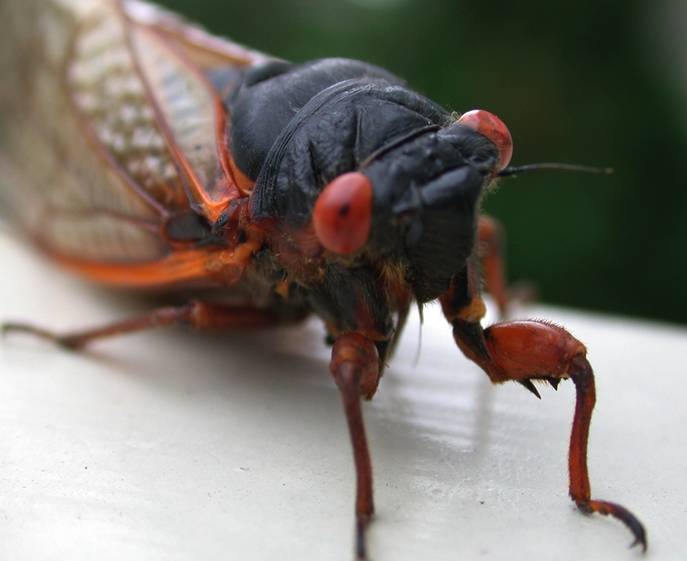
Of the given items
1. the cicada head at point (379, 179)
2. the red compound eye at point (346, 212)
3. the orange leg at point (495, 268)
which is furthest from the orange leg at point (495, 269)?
the red compound eye at point (346, 212)

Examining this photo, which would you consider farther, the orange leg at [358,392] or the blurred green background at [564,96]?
the blurred green background at [564,96]

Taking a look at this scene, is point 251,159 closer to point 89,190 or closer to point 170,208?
point 170,208

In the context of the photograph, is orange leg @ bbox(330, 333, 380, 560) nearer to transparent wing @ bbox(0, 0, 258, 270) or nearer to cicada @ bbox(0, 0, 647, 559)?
cicada @ bbox(0, 0, 647, 559)

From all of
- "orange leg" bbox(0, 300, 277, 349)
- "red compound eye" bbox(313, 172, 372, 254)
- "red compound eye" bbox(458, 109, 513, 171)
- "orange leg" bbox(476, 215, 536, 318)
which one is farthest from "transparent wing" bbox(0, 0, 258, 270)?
"orange leg" bbox(476, 215, 536, 318)

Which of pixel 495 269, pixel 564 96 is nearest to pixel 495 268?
pixel 495 269

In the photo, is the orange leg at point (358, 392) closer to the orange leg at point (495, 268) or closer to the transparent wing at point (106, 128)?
the transparent wing at point (106, 128)

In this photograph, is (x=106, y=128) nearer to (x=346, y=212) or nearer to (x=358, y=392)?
(x=346, y=212)

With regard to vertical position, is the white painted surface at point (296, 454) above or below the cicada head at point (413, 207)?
below
